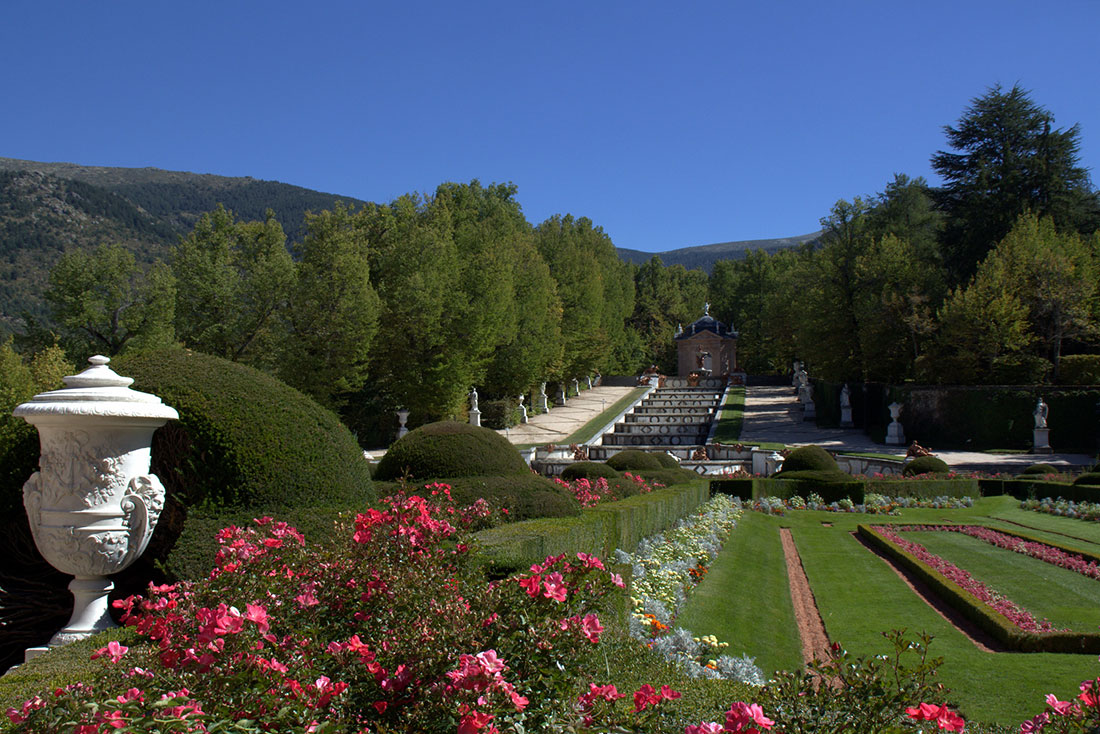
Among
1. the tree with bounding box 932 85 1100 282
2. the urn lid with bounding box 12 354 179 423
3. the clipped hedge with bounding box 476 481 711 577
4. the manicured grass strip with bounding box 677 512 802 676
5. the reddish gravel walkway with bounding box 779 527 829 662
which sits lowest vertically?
the reddish gravel walkway with bounding box 779 527 829 662

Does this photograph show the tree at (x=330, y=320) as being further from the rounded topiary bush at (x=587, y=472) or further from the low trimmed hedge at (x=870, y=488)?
the low trimmed hedge at (x=870, y=488)

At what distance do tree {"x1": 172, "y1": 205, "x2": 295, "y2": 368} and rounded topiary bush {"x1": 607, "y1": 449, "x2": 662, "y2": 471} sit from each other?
49.3 ft

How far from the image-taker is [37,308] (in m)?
74.1

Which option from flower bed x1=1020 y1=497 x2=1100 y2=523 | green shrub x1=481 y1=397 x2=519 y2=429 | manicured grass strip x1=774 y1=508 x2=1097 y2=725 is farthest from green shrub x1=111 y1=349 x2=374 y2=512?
green shrub x1=481 y1=397 x2=519 y2=429

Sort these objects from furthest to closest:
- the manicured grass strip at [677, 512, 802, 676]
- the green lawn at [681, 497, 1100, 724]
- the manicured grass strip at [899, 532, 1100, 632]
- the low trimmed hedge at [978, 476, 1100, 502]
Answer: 1. the low trimmed hedge at [978, 476, 1100, 502]
2. the manicured grass strip at [899, 532, 1100, 632]
3. the manicured grass strip at [677, 512, 802, 676]
4. the green lawn at [681, 497, 1100, 724]

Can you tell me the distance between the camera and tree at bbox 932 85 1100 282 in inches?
1547

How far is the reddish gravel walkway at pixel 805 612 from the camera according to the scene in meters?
8.80

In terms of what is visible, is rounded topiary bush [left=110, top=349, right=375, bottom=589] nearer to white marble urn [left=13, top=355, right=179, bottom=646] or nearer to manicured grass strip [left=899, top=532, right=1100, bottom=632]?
white marble urn [left=13, top=355, right=179, bottom=646]

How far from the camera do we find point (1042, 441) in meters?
28.9

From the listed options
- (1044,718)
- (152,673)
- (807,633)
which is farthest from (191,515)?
(807,633)

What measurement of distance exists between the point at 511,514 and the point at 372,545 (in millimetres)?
4410

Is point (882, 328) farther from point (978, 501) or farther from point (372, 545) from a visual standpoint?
point (372, 545)

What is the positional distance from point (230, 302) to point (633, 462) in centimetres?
Result: 1901

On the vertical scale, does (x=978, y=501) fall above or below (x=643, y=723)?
below
